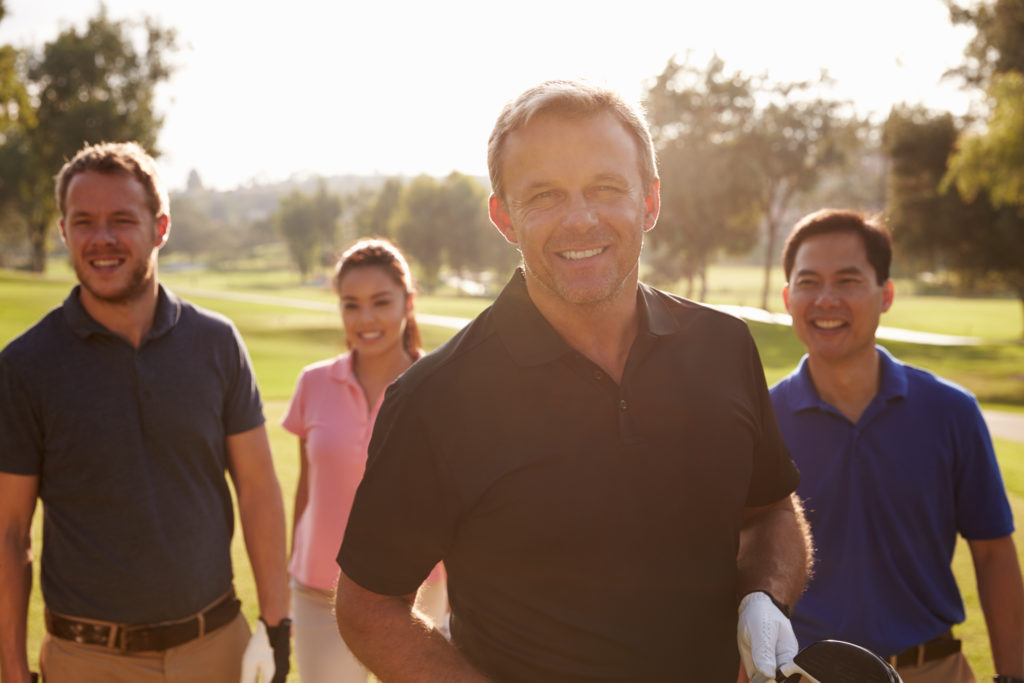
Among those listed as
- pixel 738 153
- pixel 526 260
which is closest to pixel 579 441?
pixel 526 260

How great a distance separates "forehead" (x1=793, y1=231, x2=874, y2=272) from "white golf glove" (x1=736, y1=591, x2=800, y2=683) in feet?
6.42

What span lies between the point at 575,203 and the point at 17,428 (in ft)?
7.96

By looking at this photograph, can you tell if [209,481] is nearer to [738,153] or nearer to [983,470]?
[983,470]

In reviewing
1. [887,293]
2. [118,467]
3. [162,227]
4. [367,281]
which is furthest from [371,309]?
[887,293]

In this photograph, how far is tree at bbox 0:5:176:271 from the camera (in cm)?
4897

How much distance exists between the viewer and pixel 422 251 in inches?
3206

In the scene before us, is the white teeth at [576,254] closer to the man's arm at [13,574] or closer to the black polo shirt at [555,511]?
the black polo shirt at [555,511]

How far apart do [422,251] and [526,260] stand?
80164 mm

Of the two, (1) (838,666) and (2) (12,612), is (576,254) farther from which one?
(2) (12,612)

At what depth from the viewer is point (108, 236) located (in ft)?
11.1

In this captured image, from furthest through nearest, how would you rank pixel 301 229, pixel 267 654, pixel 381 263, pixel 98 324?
pixel 301 229 → pixel 381 263 → pixel 267 654 → pixel 98 324

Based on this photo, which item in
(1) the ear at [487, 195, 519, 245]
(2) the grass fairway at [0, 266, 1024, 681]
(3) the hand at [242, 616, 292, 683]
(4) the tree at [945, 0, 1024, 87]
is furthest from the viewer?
(4) the tree at [945, 0, 1024, 87]

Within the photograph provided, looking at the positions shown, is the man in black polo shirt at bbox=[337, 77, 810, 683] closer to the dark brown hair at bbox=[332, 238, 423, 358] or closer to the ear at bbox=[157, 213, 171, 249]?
the ear at bbox=[157, 213, 171, 249]

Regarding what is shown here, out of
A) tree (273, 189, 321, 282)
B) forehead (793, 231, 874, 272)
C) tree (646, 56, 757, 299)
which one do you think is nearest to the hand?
forehead (793, 231, 874, 272)
